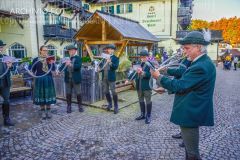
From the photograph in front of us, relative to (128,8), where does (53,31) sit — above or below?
below

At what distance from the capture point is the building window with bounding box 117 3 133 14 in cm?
2877

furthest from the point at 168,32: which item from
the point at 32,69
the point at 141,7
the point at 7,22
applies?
the point at 32,69

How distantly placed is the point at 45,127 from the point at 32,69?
1.72 meters

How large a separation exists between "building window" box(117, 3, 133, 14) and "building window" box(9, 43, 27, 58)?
15.1 m

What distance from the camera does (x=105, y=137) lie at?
16.5 feet

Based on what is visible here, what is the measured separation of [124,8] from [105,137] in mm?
26369

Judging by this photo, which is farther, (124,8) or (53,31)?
(124,8)

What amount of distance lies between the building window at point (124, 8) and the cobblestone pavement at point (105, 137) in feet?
78.4

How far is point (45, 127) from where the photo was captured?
5676 mm

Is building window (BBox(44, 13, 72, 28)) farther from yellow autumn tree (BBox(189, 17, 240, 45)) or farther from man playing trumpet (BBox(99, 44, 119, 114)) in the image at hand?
yellow autumn tree (BBox(189, 17, 240, 45))

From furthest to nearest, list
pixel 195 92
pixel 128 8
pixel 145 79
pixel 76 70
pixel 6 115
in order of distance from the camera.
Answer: pixel 128 8 → pixel 76 70 → pixel 145 79 → pixel 6 115 → pixel 195 92

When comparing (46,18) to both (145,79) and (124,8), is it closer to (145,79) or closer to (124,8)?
(124,8)

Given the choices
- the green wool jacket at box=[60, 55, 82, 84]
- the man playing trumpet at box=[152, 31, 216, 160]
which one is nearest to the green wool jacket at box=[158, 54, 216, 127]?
the man playing trumpet at box=[152, 31, 216, 160]

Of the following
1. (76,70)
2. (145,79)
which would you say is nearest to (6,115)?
(76,70)
